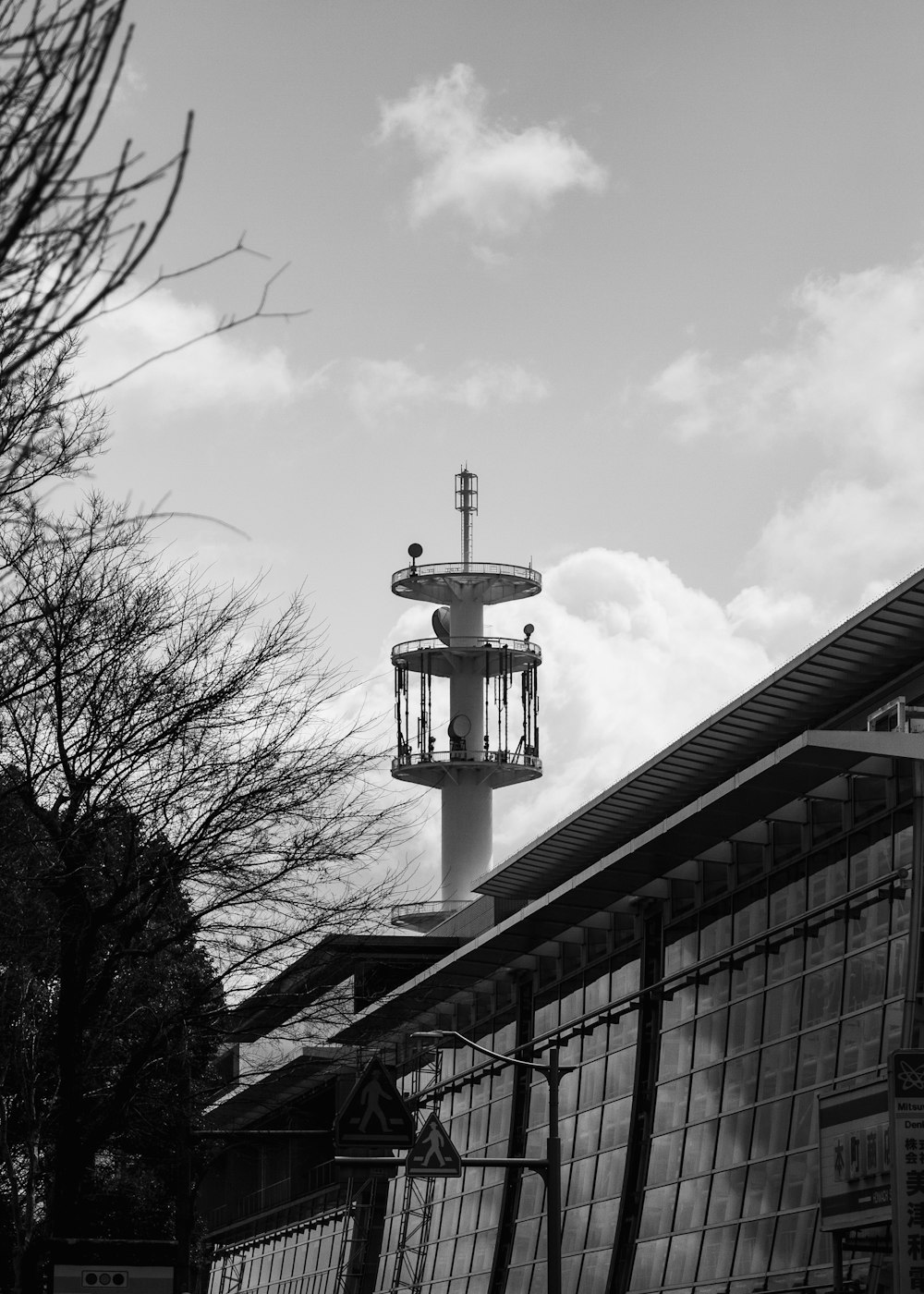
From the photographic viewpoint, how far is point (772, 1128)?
2845 centimetres

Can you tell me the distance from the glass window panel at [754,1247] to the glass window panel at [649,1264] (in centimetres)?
293

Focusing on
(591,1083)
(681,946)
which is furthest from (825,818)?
(591,1083)

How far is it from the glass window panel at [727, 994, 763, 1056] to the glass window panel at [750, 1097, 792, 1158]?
1223 mm

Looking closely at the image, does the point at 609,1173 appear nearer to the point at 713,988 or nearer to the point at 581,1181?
the point at 581,1181

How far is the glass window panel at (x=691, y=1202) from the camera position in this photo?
99.1ft

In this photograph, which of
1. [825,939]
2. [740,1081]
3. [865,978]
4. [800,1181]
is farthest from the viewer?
[740,1081]

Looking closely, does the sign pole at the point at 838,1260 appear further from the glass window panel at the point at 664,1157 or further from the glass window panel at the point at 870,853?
the glass window panel at the point at 664,1157

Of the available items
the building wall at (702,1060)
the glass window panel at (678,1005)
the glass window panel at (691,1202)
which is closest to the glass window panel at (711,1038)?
the building wall at (702,1060)

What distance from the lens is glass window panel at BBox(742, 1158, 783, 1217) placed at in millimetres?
27766

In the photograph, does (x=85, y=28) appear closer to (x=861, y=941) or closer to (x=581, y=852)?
(x=861, y=941)

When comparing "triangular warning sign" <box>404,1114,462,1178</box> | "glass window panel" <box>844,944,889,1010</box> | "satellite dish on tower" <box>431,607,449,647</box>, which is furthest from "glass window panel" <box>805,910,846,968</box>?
"satellite dish on tower" <box>431,607,449,647</box>

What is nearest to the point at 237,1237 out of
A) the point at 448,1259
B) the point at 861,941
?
the point at 448,1259

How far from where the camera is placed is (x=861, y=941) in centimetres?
2659

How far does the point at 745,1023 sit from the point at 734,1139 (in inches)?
70.6
